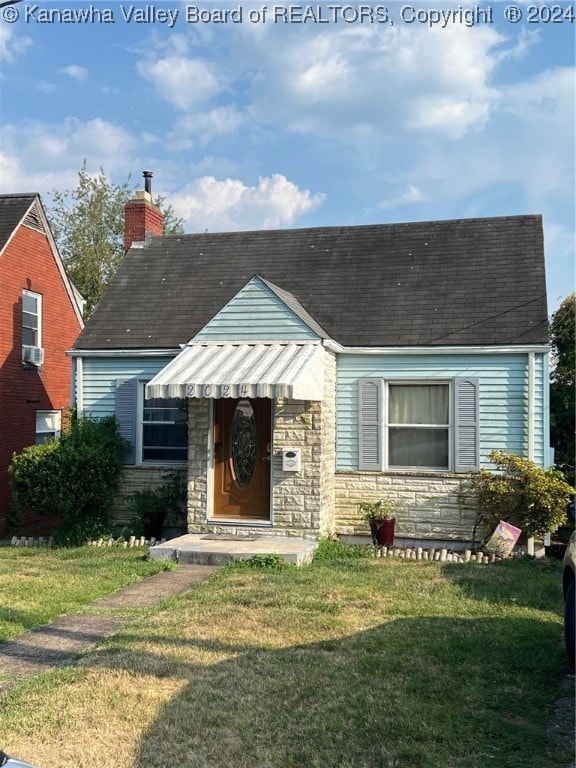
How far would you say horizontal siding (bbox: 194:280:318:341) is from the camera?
40.1 ft

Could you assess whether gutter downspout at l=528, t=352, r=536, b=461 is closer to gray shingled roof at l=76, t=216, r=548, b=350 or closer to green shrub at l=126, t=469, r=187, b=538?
gray shingled roof at l=76, t=216, r=548, b=350

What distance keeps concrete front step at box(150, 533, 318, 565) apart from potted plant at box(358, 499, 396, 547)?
1.35 m

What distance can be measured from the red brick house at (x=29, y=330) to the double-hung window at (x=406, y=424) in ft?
27.6

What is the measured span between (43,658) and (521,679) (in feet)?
13.7

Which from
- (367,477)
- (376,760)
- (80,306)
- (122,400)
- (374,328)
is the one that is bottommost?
(376,760)

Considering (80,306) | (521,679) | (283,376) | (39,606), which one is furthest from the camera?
(80,306)

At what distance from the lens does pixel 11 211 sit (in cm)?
1709

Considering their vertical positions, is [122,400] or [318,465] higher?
[122,400]

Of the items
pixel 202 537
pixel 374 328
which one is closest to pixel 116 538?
pixel 202 537

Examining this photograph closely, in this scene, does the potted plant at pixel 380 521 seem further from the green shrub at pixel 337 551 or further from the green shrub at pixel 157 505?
the green shrub at pixel 157 505

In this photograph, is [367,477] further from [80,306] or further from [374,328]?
[80,306]

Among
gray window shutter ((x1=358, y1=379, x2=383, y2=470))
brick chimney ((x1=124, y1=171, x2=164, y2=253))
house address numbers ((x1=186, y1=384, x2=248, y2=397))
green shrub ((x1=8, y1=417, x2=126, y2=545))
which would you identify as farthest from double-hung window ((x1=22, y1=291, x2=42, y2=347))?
gray window shutter ((x1=358, y1=379, x2=383, y2=470))

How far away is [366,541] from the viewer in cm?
1285

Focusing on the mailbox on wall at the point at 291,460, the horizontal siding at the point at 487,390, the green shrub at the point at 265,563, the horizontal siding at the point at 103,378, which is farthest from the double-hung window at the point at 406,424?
the horizontal siding at the point at 103,378
